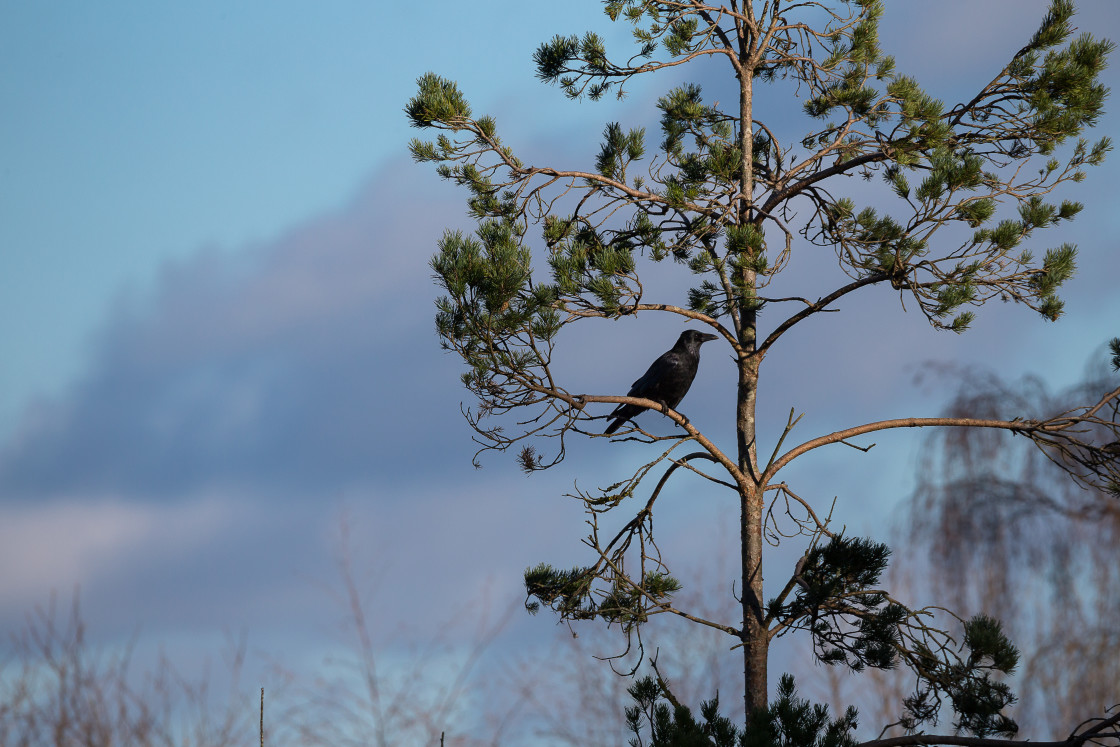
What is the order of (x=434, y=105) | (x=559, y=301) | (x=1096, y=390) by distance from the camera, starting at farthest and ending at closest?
(x=1096, y=390) < (x=434, y=105) < (x=559, y=301)

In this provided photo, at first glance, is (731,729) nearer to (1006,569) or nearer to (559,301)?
(559,301)

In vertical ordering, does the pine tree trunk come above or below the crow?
below

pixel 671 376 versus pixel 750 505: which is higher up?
pixel 671 376

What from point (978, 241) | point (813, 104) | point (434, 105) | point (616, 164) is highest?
point (813, 104)

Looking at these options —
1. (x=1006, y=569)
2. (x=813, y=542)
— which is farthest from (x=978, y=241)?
(x=1006, y=569)

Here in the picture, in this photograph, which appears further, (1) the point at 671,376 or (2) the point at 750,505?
(1) the point at 671,376

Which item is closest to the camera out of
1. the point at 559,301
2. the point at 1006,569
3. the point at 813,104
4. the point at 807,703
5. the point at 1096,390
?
the point at 807,703

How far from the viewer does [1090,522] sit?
801 cm

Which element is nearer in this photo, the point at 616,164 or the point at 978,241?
the point at 978,241

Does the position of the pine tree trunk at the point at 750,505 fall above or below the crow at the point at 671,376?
below

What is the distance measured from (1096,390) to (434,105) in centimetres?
636

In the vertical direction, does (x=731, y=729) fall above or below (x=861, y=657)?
below

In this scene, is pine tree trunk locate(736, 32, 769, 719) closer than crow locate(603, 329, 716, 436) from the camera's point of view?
Yes

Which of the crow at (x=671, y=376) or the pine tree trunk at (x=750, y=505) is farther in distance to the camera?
the crow at (x=671, y=376)
